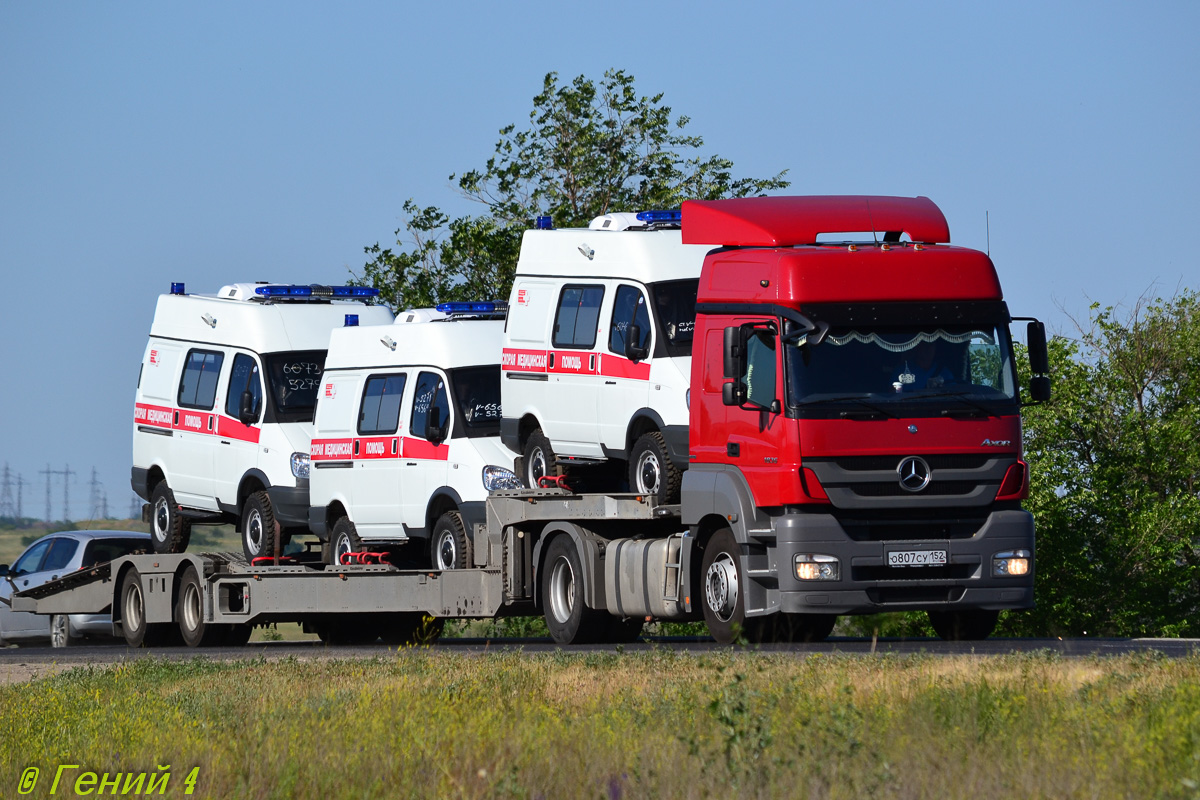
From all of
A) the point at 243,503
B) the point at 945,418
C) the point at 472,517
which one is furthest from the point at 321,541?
the point at 945,418

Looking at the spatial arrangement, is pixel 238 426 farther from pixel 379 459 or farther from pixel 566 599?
pixel 566 599

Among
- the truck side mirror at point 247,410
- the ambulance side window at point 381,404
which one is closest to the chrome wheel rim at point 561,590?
the ambulance side window at point 381,404

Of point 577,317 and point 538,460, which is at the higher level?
point 577,317

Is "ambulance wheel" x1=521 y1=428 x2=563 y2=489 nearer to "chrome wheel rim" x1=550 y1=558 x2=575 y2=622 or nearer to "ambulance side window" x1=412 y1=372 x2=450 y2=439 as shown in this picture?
"chrome wheel rim" x1=550 y1=558 x2=575 y2=622

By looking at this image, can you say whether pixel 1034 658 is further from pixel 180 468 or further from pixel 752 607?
pixel 180 468

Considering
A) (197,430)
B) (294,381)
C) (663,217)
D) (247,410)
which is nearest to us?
(663,217)

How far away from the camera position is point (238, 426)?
70.9 feet

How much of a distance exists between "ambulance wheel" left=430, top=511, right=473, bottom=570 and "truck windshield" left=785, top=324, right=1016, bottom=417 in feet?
18.9

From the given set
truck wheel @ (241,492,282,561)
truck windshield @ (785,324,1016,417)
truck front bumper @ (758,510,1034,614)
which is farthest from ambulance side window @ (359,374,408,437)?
truck windshield @ (785,324,1016,417)

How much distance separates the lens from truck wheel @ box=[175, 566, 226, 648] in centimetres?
2155

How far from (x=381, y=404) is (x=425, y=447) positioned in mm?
1108

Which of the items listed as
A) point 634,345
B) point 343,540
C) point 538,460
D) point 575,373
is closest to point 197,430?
point 343,540

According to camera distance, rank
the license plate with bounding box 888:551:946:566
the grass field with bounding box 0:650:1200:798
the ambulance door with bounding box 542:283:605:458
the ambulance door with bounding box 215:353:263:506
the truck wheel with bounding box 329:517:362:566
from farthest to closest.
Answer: the ambulance door with bounding box 215:353:263:506
the truck wheel with bounding box 329:517:362:566
the ambulance door with bounding box 542:283:605:458
the license plate with bounding box 888:551:946:566
the grass field with bounding box 0:650:1200:798

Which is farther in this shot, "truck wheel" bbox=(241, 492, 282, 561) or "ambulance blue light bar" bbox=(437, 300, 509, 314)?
"truck wheel" bbox=(241, 492, 282, 561)
